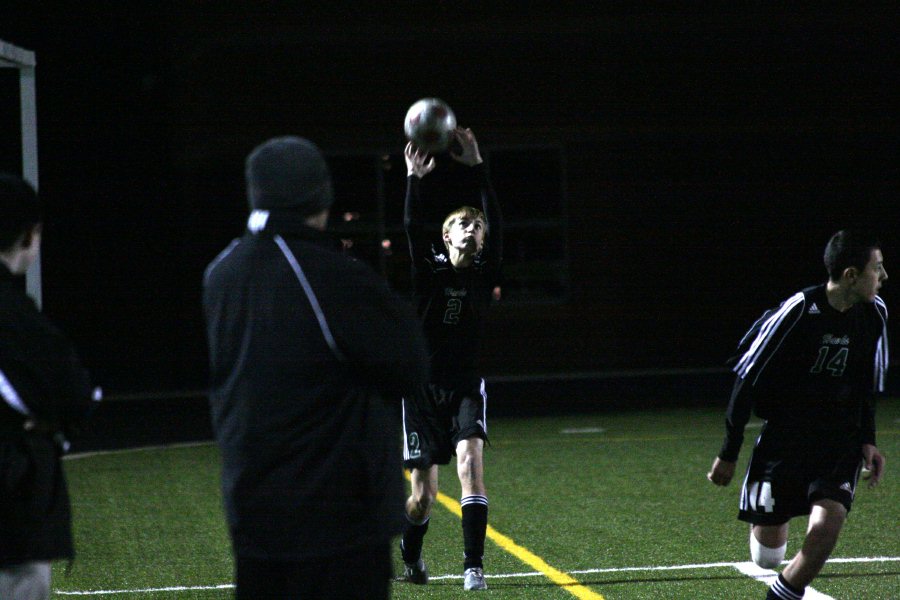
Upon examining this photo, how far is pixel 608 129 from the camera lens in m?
21.4

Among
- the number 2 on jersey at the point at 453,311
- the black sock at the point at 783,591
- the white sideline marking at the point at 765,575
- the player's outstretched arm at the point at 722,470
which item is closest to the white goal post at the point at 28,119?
the number 2 on jersey at the point at 453,311

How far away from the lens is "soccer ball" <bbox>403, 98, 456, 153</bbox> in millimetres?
6688

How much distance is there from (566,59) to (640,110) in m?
1.45

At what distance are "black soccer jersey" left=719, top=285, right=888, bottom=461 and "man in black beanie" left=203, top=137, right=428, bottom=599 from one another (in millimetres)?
2356

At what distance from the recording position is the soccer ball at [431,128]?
6688 millimetres

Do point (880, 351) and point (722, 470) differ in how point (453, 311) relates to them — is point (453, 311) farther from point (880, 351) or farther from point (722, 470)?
point (880, 351)

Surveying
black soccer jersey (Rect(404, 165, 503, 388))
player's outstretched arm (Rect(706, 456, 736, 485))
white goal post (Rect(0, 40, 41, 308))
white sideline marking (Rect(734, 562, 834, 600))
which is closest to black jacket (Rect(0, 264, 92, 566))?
player's outstretched arm (Rect(706, 456, 736, 485))

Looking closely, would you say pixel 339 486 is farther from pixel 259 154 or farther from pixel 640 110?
pixel 640 110

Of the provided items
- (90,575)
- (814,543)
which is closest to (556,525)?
(90,575)

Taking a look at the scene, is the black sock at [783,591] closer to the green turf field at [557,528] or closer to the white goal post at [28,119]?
the green turf field at [557,528]

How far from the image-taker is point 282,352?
10.4ft

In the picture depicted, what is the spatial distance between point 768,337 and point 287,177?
8.72 ft

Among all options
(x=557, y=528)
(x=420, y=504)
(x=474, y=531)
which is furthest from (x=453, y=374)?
(x=557, y=528)

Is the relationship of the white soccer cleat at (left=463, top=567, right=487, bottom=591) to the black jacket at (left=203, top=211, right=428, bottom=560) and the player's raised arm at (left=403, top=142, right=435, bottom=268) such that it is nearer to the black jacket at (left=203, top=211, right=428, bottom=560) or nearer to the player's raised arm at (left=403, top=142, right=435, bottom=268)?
the player's raised arm at (left=403, top=142, right=435, bottom=268)
